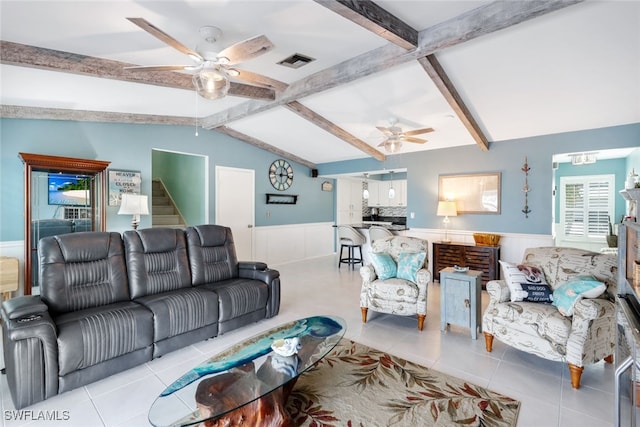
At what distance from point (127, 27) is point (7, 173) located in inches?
110

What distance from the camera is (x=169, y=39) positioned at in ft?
7.39

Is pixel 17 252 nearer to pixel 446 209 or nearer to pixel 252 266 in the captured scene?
pixel 252 266

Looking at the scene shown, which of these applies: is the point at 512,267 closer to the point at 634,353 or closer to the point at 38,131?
the point at 634,353

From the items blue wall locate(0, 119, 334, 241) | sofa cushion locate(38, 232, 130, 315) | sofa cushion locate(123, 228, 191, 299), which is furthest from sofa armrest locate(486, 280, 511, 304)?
blue wall locate(0, 119, 334, 241)

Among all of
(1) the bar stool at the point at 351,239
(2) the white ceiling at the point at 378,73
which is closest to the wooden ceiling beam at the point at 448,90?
(2) the white ceiling at the point at 378,73

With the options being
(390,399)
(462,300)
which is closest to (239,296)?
(390,399)

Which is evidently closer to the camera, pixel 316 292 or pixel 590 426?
pixel 590 426

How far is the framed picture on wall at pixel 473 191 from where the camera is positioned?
17.2ft

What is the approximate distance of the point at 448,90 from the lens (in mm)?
3535

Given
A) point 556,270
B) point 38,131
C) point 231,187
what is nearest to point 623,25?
point 556,270

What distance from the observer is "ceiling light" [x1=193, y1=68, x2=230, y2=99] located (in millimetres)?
2645

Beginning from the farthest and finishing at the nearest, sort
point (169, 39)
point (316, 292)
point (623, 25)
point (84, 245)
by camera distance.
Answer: point (316, 292) → point (84, 245) → point (623, 25) → point (169, 39)

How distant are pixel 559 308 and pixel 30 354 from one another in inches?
152

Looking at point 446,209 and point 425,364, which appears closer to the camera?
point 425,364
